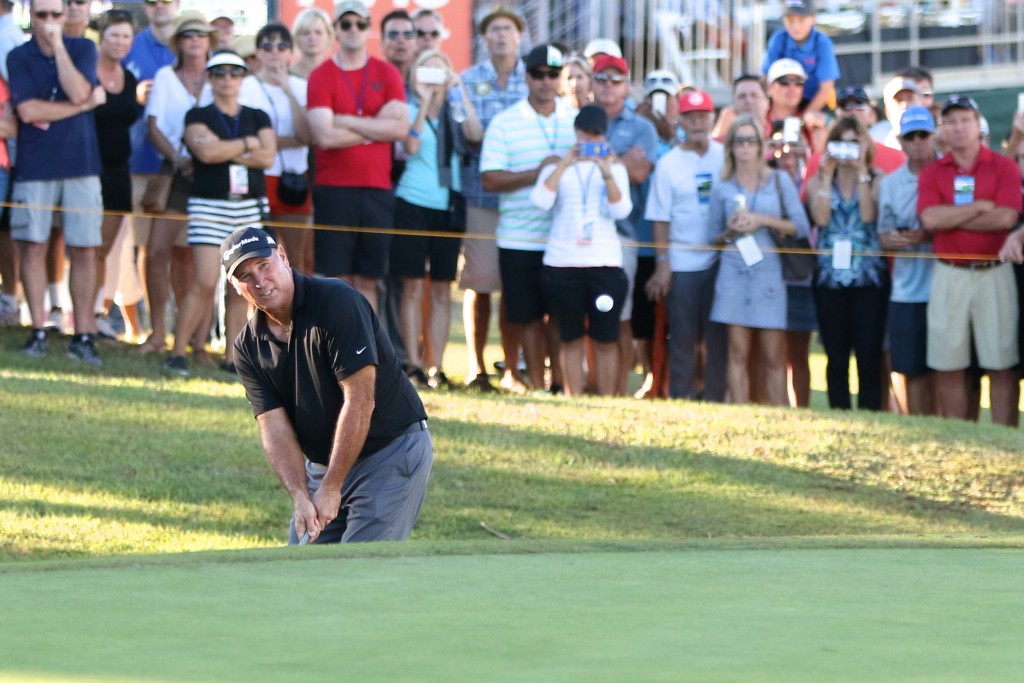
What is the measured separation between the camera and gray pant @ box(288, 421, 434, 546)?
21.3 feet

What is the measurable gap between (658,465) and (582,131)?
2.48 meters

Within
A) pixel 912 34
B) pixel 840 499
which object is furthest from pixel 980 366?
pixel 912 34

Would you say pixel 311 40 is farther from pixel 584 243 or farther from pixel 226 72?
pixel 584 243

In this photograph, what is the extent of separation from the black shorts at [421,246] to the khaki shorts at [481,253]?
0.62 ft

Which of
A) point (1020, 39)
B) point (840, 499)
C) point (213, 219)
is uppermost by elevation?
point (1020, 39)

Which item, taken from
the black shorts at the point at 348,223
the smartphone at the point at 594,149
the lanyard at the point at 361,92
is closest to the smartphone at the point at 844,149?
the smartphone at the point at 594,149

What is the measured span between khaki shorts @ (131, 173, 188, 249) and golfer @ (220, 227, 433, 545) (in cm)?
544

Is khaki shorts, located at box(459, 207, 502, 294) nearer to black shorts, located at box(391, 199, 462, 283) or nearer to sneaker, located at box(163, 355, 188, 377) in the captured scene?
black shorts, located at box(391, 199, 462, 283)

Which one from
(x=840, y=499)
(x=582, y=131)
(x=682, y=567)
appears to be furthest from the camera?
(x=582, y=131)

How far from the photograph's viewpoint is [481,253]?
12.0 metres

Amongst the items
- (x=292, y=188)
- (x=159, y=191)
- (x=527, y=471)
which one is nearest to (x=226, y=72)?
(x=292, y=188)

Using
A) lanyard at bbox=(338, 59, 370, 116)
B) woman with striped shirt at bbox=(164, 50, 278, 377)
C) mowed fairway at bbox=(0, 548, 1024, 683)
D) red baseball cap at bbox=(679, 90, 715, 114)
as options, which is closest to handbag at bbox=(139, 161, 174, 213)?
woman with striped shirt at bbox=(164, 50, 278, 377)

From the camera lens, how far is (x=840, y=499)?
9.38 m

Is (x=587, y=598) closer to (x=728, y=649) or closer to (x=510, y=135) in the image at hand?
(x=728, y=649)
